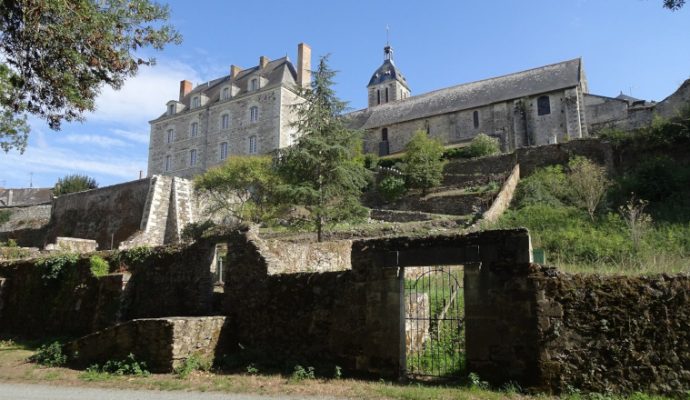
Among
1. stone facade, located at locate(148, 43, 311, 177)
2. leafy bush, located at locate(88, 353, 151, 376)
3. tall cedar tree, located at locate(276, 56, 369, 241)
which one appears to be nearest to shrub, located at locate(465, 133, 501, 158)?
stone facade, located at locate(148, 43, 311, 177)

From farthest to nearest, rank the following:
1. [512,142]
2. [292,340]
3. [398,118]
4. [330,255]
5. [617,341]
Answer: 1. [398,118]
2. [512,142]
3. [330,255]
4. [292,340]
5. [617,341]

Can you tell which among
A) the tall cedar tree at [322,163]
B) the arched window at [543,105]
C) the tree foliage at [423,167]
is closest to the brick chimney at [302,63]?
the tree foliage at [423,167]

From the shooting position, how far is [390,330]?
8852 millimetres

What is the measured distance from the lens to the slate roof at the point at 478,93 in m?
42.0

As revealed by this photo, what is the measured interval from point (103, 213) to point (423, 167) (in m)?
19.9

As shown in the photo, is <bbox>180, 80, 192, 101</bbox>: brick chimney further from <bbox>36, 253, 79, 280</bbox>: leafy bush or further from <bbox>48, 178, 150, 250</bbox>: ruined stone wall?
<bbox>36, 253, 79, 280</bbox>: leafy bush

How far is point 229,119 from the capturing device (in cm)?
5034

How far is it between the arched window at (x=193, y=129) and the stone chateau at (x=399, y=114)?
4.3 inches

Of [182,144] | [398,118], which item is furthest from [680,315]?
[182,144]

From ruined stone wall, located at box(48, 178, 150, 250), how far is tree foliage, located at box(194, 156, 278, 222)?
3704 mm

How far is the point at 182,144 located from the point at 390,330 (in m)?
48.8

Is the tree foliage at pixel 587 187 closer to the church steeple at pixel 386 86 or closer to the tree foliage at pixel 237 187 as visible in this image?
the tree foliage at pixel 237 187

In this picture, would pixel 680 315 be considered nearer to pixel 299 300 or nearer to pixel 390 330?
pixel 390 330

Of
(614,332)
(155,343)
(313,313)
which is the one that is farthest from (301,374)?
(614,332)
